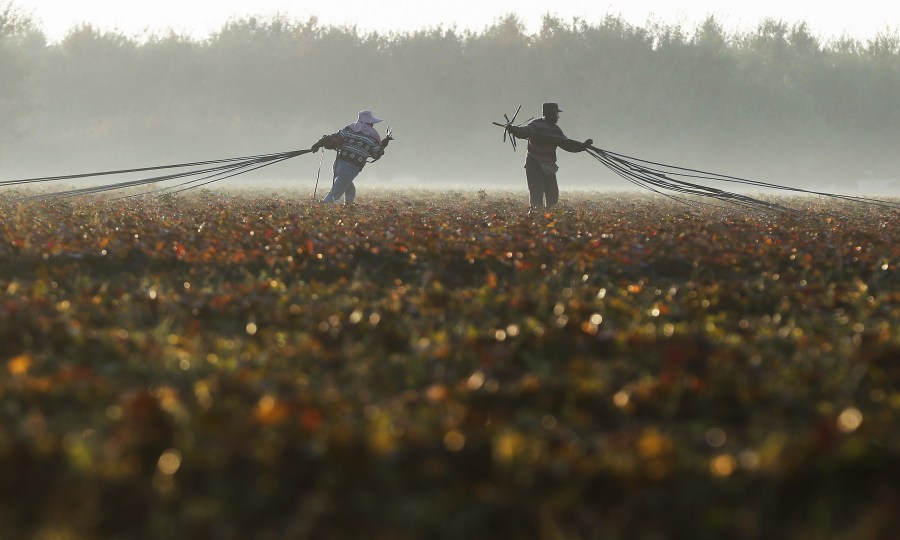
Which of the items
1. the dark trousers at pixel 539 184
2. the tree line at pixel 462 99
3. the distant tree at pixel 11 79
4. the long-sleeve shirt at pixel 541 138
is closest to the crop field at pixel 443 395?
the long-sleeve shirt at pixel 541 138

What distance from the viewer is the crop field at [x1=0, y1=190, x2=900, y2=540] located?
3.62 metres

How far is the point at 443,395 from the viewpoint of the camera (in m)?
5.11

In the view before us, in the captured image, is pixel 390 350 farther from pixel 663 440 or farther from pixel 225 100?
pixel 225 100

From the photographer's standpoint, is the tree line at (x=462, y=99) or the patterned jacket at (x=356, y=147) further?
the tree line at (x=462, y=99)

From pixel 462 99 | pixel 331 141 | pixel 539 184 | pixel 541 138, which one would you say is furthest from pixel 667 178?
pixel 462 99

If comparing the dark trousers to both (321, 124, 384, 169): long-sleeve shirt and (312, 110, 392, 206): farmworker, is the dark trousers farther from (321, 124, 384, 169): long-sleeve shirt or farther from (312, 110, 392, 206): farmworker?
(321, 124, 384, 169): long-sleeve shirt

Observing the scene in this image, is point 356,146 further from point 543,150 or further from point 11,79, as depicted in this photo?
point 11,79

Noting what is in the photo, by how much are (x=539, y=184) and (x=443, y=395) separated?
15964 mm

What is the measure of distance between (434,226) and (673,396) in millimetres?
9129

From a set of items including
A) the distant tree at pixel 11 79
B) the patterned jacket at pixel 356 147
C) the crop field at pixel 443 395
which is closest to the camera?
the crop field at pixel 443 395

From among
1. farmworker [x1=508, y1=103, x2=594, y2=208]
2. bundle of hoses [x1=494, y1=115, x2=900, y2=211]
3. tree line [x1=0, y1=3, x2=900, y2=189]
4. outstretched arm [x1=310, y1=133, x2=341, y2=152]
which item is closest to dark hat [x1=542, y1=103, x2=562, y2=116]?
farmworker [x1=508, y1=103, x2=594, y2=208]

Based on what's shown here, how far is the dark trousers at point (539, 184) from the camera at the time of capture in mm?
20672

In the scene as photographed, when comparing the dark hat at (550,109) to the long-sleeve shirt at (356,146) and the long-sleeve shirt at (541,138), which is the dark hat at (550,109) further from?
the long-sleeve shirt at (356,146)

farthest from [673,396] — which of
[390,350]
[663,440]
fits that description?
[390,350]
